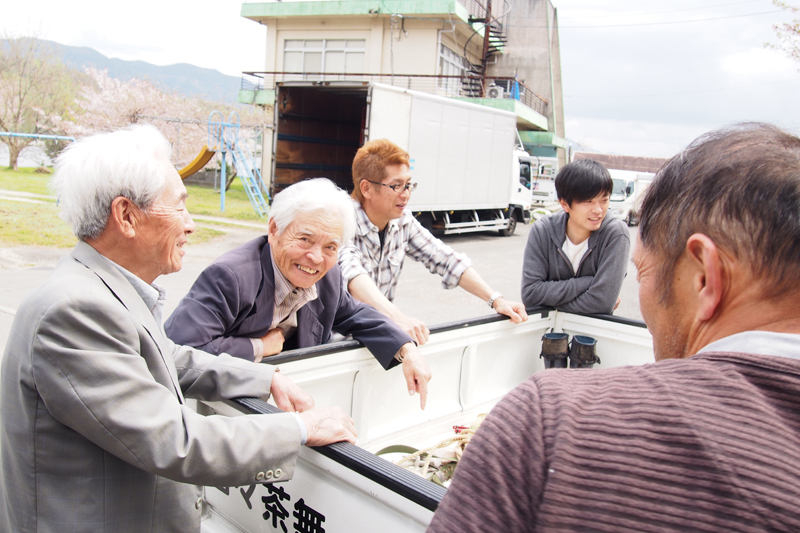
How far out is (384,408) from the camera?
2.94 metres

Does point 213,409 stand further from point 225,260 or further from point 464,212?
point 464,212

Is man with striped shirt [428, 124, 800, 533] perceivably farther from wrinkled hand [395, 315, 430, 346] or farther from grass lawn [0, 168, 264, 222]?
grass lawn [0, 168, 264, 222]

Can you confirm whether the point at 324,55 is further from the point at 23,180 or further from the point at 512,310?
the point at 512,310

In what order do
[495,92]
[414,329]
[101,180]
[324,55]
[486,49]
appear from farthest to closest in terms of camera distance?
[486,49] → [324,55] → [495,92] → [414,329] → [101,180]

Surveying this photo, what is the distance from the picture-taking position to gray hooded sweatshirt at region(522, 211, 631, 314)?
143 inches

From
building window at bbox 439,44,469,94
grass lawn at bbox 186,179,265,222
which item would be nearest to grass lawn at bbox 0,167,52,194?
grass lawn at bbox 186,179,265,222

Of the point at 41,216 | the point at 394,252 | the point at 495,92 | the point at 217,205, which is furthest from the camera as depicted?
the point at 495,92

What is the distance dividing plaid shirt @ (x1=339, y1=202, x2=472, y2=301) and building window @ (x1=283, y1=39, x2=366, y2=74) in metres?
25.4

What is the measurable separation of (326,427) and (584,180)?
7.85 feet

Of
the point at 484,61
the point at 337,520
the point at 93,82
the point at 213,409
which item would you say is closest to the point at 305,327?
the point at 213,409

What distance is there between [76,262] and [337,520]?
998 mm

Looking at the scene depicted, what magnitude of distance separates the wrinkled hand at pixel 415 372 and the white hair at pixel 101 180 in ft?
4.60

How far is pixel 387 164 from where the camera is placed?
3.41 meters

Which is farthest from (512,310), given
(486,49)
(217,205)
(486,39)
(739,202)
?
(486,49)
